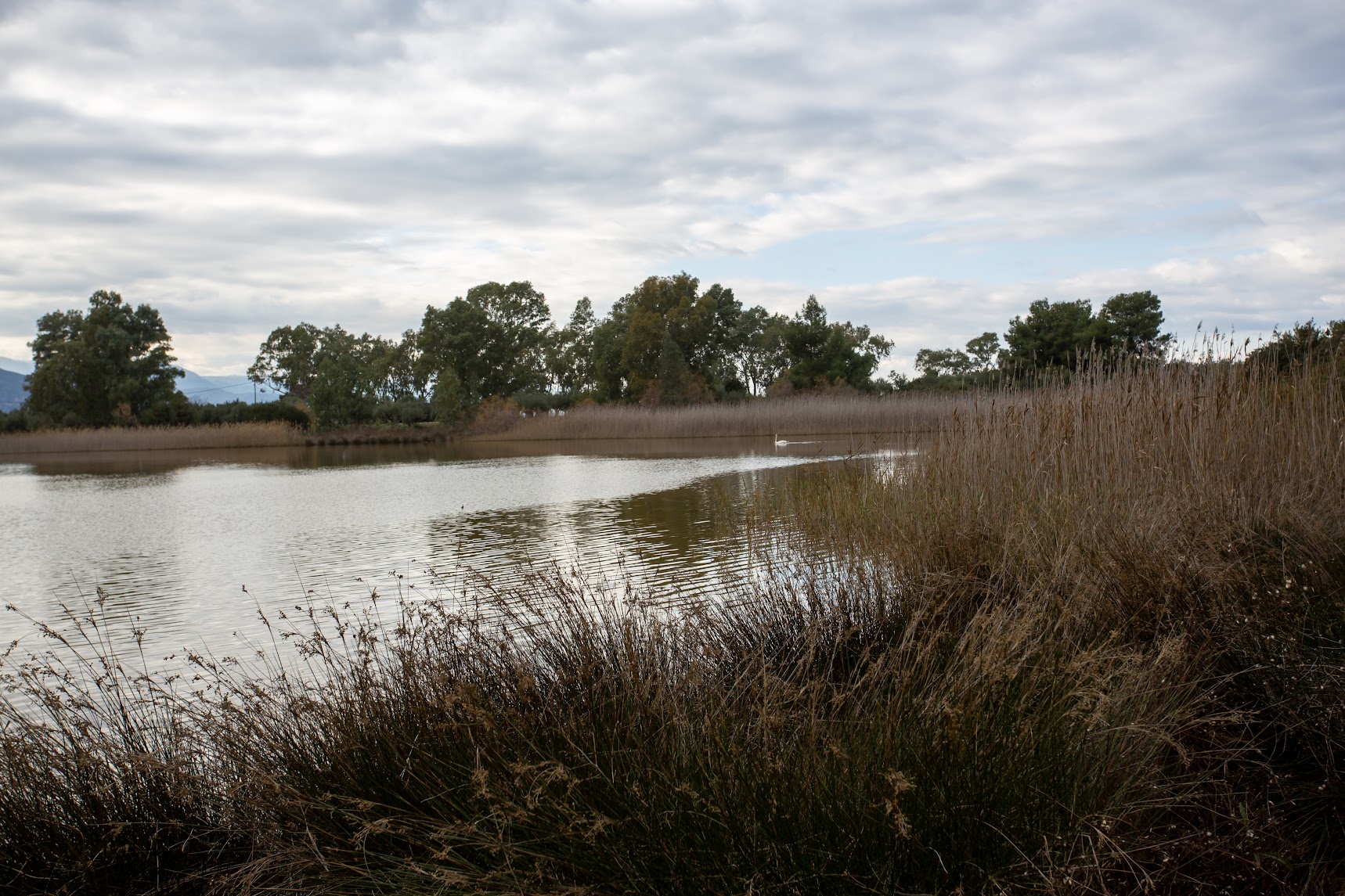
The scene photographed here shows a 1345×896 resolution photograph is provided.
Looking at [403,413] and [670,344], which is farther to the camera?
[403,413]

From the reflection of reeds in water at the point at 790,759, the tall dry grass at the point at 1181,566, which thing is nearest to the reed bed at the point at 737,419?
the tall dry grass at the point at 1181,566

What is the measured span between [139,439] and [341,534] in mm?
35091

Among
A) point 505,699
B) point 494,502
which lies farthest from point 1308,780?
point 494,502

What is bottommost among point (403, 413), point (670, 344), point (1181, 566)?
point (1181, 566)

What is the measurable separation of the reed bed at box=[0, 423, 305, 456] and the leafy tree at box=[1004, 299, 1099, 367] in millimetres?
31711

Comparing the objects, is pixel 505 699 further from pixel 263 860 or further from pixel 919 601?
pixel 919 601

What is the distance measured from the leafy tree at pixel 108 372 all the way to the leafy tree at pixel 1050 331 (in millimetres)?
38947

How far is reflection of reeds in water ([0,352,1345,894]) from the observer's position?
2316 mm

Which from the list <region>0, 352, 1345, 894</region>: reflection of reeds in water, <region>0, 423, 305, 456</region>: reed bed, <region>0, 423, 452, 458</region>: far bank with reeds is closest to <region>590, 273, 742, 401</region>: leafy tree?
<region>0, 423, 452, 458</region>: far bank with reeds

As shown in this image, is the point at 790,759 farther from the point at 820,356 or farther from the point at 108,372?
the point at 108,372

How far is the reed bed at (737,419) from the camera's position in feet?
102

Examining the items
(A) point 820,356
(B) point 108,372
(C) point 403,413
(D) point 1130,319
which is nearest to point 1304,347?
(D) point 1130,319

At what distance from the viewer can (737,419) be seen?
36500 mm

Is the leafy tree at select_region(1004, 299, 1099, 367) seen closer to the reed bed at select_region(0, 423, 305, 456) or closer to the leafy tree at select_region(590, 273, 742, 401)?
the leafy tree at select_region(590, 273, 742, 401)
